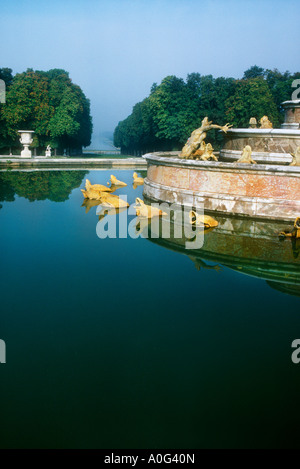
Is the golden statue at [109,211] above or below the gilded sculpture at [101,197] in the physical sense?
below

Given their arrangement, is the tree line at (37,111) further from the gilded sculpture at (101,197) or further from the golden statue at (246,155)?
the golden statue at (246,155)

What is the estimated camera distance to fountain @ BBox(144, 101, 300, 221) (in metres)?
12.2

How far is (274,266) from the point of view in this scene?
8.60m

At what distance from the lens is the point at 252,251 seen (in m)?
9.63

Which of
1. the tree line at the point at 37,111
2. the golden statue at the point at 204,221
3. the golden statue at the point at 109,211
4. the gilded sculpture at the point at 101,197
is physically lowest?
the golden statue at the point at 204,221

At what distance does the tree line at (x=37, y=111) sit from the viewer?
43125 millimetres

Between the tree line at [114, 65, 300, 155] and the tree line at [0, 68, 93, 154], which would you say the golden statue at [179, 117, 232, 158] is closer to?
the tree line at [114, 65, 300, 155]

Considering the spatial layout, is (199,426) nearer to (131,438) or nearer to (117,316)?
(131,438)

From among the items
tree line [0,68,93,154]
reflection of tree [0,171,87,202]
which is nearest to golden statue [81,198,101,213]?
reflection of tree [0,171,87,202]

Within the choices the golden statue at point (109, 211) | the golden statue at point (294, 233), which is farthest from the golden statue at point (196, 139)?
the golden statue at point (294, 233)

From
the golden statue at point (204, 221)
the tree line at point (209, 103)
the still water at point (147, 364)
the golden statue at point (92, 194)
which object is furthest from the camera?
the tree line at point (209, 103)

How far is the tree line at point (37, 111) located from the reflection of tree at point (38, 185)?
719 inches

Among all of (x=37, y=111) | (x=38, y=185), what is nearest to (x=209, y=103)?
(x=37, y=111)
